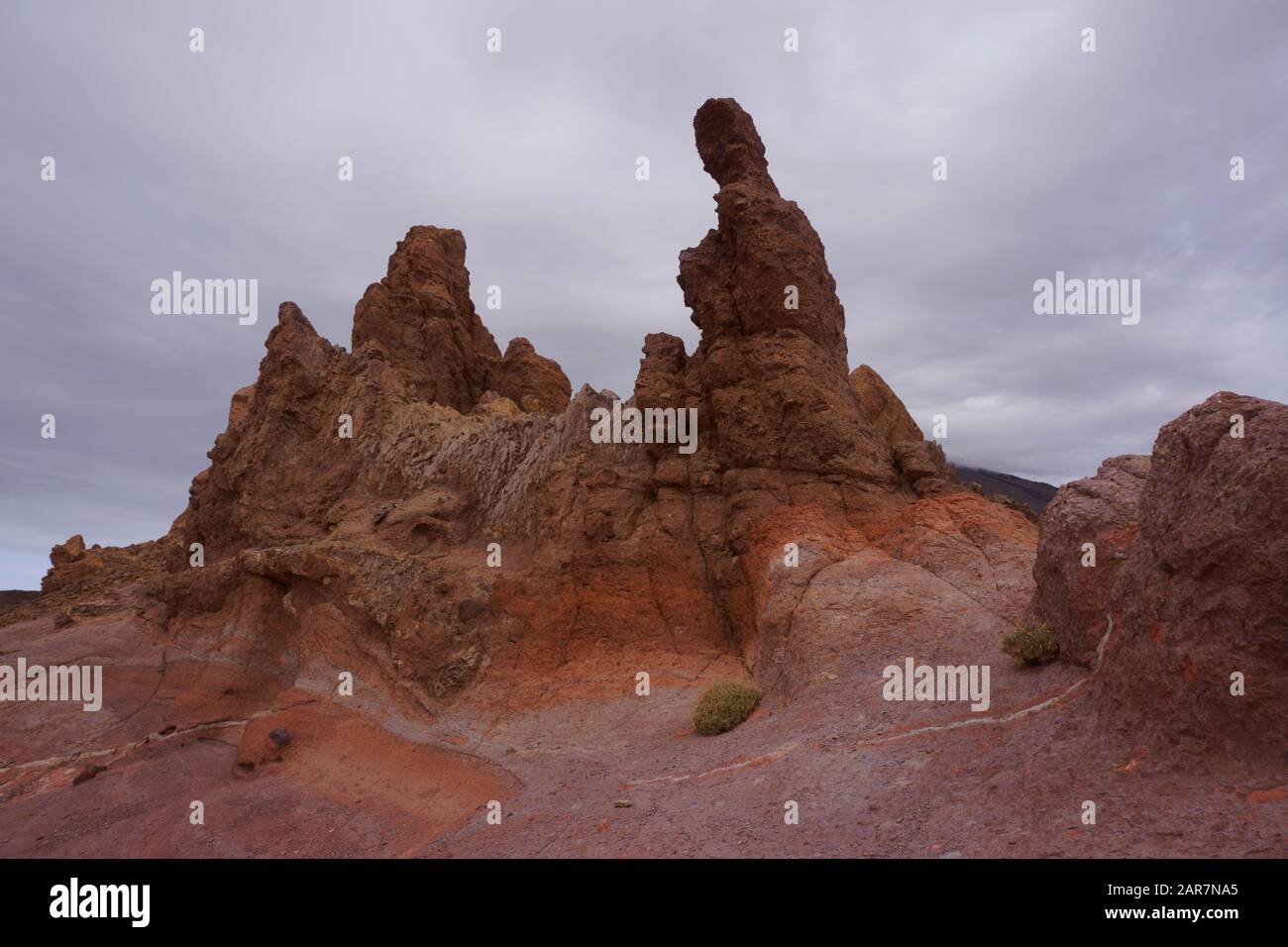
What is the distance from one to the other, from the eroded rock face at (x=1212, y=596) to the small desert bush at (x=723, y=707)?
631 centimetres

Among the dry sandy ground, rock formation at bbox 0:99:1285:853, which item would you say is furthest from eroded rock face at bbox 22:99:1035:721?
the dry sandy ground

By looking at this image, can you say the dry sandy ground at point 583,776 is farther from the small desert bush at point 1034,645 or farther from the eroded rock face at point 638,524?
the eroded rock face at point 638,524

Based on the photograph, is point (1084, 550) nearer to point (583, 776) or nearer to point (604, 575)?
point (583, 776)

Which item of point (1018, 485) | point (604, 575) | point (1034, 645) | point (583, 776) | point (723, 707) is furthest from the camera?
point (1018, 485)

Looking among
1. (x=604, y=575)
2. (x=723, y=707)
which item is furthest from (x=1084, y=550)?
(x=604, y=575)

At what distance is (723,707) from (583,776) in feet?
8.99

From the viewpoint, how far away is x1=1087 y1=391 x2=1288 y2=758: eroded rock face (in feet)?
20.6

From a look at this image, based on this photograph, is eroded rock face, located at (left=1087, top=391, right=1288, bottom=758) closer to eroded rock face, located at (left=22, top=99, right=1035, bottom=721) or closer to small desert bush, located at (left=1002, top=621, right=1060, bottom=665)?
small desert bush, located at (left=1002, top=621, right=1060, bottom=665)

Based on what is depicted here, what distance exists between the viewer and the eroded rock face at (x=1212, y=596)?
6.29 m

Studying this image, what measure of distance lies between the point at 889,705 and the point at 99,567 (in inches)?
1440

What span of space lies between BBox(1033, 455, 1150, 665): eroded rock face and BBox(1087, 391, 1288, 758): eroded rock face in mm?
1220

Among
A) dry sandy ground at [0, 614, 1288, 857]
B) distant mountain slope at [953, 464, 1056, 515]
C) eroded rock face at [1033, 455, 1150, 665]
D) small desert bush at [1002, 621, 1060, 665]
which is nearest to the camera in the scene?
dry sandy ground at [0, 614, 1288, 857]

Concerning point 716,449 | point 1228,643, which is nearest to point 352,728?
point 716,449

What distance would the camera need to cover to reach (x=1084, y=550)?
9875mm
